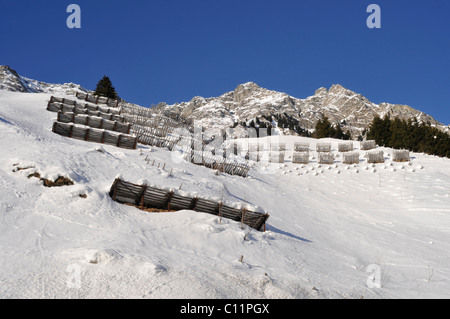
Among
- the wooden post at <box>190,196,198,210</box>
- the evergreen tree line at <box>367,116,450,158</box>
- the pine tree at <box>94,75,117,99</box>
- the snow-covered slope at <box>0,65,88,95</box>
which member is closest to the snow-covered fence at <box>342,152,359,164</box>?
the evergreen tree line at <box>367,116,450,158</box>

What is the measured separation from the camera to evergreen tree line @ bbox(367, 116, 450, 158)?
174ft

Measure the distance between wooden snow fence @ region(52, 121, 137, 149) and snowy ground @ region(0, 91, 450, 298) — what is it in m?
1.06

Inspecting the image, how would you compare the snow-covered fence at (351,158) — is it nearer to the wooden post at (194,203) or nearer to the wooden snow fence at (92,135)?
the wooden snow fence at (92,135)

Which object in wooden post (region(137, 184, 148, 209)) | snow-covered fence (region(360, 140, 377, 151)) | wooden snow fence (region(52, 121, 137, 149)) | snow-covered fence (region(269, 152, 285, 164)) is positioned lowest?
wooden post (region(137, 184, 148, 209))

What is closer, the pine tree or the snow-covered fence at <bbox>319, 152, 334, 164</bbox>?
the snow-covered fence at <bbox>319, 152, 334, 164</bbox>

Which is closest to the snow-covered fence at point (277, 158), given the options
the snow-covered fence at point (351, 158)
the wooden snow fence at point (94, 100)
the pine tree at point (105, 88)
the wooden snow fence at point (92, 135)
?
the snow-covered fence at point (351, 158)

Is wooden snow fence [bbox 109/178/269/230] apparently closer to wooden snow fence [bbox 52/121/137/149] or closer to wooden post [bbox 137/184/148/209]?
wooden post [bbox 137/184/148/209]

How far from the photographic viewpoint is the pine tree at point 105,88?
54594 mm

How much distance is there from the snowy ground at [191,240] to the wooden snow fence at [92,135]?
1057 millimetres

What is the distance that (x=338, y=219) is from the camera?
17.3m

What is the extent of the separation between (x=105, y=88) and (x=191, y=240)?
2069 inches

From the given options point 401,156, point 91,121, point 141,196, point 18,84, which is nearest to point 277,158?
point 401,156

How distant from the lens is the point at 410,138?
53.5 metres

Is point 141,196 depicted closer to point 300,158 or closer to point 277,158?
point 277,158
